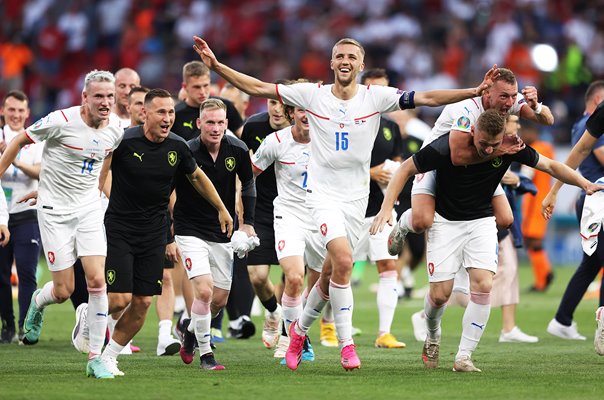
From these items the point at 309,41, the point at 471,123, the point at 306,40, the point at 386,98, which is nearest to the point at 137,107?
the point at 386,98

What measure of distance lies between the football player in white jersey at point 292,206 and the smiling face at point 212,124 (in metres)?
0.82

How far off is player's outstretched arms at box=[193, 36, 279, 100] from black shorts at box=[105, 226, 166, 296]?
1.56 metres

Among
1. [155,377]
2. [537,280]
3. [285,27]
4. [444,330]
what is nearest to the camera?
[155,377]

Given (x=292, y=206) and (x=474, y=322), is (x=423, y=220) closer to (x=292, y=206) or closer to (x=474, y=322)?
(x=474, y=322)

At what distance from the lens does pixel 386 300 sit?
12820 mm

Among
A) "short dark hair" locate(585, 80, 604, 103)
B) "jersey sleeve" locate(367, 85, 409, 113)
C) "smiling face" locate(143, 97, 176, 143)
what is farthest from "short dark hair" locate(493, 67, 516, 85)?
"short dark hair" locate(585, 80, 604, 103)

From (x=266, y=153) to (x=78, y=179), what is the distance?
6.73 feet

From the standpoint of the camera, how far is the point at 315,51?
2775 cm

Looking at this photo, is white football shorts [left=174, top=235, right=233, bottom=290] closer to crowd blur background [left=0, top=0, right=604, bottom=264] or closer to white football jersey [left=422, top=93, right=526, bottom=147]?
white football jersey [left=422, top=93, right=526, bottom=147]

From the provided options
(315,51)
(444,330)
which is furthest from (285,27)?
(444,330)

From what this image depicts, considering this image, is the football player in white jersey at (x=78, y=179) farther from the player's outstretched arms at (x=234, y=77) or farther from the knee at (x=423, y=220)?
the knee at (x=423, y=220)

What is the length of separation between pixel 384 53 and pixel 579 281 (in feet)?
47.7

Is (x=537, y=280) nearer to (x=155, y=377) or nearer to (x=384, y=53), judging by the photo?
(x=384, y=53)

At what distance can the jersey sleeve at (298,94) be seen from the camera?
33.3 feet
